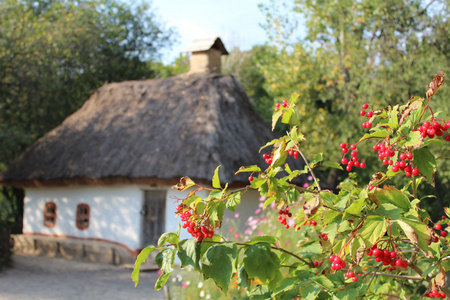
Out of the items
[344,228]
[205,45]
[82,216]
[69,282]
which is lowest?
[69,282]

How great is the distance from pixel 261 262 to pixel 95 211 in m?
10.4

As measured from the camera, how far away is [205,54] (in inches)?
516

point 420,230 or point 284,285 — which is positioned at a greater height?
point 420,230

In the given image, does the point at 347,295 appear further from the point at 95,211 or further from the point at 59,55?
the point at 59,55

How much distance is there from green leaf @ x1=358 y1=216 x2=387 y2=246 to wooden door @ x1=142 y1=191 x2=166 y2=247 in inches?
372

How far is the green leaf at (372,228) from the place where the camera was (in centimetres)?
144

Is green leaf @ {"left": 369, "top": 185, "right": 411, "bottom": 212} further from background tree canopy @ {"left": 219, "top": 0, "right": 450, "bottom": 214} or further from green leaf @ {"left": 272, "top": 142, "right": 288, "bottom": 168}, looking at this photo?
background tree canopy @ {"left": 219, "top": 0, "right": 450, "bottom": 214}

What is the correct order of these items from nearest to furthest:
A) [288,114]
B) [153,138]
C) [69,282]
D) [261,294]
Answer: [261,294] < [288,114] < [69,282] < [153,138]

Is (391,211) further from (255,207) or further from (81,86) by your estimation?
(81,86)

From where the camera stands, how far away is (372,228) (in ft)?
4.77

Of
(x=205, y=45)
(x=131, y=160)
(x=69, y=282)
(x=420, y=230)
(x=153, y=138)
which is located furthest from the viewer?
(x=205, y=45)

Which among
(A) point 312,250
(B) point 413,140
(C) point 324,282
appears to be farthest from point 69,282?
(B) point 413,140

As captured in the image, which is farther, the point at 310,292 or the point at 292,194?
the point at 292,194

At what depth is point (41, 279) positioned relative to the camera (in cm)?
848
